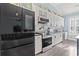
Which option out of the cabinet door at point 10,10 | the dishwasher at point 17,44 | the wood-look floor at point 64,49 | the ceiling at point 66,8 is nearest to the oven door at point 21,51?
the dishwasher at point 17,44

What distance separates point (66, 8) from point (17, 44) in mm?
1099

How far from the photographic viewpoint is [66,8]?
6.04 ft

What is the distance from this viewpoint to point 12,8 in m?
1.76

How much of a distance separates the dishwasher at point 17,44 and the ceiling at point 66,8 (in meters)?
0.67

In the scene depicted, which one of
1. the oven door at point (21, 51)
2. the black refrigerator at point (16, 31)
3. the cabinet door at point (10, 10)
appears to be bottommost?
the oven door at point (21, 51)

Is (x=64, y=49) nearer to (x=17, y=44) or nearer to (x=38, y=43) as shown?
(x=38, y=43)

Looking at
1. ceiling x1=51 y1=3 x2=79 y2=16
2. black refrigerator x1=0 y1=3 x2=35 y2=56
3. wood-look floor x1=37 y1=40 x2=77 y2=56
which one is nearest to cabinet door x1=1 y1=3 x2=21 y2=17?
black refrigerator x1=0 y1=3 x2=35 y2=56

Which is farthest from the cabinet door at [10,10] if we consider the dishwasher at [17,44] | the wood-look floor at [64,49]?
the wood-look floor at [64,49]

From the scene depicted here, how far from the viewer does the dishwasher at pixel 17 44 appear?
174 centimetres

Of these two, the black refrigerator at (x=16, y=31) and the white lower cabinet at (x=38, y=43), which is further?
the white lower cabinet at (x=38, y=43)

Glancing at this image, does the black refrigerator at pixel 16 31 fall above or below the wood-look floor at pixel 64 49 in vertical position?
above

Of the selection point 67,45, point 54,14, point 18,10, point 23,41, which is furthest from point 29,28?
point 67,45

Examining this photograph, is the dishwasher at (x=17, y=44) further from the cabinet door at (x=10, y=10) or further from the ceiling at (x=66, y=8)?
the ceiling at (x=66, y=8)

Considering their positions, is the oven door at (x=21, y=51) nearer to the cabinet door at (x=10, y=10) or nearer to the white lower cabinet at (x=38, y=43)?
the white lower cabinet at (x=38, y=43)
